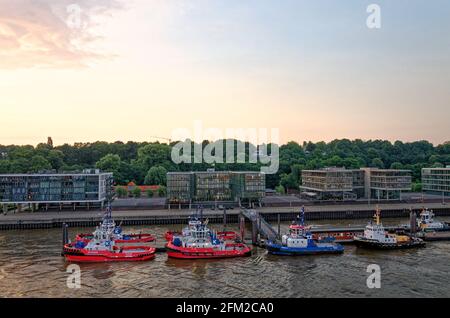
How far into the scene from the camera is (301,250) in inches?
1829

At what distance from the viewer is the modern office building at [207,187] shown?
87.0 meters

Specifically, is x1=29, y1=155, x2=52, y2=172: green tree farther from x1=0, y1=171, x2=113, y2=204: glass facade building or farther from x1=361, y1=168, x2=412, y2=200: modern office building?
x1=361, y1=168, x2=412, y2=200: modern office building

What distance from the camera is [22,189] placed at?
80188 millimetres

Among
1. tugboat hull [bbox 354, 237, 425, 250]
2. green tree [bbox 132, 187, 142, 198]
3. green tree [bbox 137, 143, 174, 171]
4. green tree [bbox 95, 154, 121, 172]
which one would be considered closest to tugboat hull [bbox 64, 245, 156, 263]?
tugboat hull [bbox 354, 237, 425, 250]

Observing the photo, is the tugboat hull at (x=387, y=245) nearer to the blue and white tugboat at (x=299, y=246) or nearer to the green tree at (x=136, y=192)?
the blue and white tugboat at (x=299, y=246)

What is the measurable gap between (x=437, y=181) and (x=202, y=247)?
77929mm

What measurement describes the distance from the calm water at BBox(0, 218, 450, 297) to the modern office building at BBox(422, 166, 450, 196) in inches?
2219

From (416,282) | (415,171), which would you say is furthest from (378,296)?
(415,171)

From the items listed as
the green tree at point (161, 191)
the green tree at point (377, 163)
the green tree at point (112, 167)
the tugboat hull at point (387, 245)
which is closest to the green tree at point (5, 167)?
the green tree at point (112, 167)

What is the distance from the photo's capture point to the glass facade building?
262ft

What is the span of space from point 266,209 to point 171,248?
3834 cm

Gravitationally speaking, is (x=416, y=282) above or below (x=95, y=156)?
below

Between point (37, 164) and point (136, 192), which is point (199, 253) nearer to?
point (136, 192)
